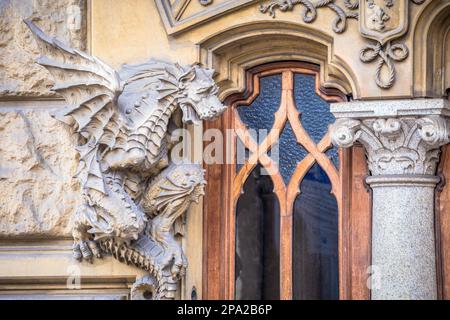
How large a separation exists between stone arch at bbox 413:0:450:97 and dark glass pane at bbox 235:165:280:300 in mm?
977

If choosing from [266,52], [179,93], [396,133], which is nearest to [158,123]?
[179,93]

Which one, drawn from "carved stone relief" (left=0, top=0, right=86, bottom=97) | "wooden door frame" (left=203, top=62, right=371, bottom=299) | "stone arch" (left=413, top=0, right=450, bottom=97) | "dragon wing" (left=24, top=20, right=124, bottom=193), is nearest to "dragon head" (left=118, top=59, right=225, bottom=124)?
"dragon wing" (left=24, top=20, right=124, bottom=193)

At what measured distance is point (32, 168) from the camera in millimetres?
7902

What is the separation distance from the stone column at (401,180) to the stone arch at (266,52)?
248 mm

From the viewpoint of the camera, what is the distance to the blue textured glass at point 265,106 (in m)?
7.96

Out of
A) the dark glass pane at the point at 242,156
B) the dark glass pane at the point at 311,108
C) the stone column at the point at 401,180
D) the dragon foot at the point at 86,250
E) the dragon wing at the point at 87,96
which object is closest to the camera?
the stone column at the point at 401,180

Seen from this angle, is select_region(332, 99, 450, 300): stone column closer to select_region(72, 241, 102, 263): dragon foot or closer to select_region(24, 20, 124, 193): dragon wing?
select_region(24, 20, 124, 193): dragon wing

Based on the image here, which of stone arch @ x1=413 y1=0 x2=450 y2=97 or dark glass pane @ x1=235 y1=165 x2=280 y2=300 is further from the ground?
stone arch @ x1=413 y1=0 x2=450 y2=97

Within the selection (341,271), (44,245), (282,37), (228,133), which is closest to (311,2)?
(282,37)

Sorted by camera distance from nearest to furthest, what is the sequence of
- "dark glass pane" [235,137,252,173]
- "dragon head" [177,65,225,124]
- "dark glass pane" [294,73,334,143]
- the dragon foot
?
"dragon head" [177,65,225,124]
the dragon foot
"dark glass pane" [294,73,334,143]
"dark glass pane" [235,137,252,173]

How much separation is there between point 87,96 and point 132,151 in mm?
337

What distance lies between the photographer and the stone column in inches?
288

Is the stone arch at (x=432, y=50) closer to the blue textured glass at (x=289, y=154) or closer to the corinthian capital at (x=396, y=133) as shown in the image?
the corinthian capital at (x=396, y=133)

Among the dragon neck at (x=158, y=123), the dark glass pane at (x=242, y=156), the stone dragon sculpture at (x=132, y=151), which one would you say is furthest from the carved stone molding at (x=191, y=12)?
the dark glass pane at (x=242, y=156)
